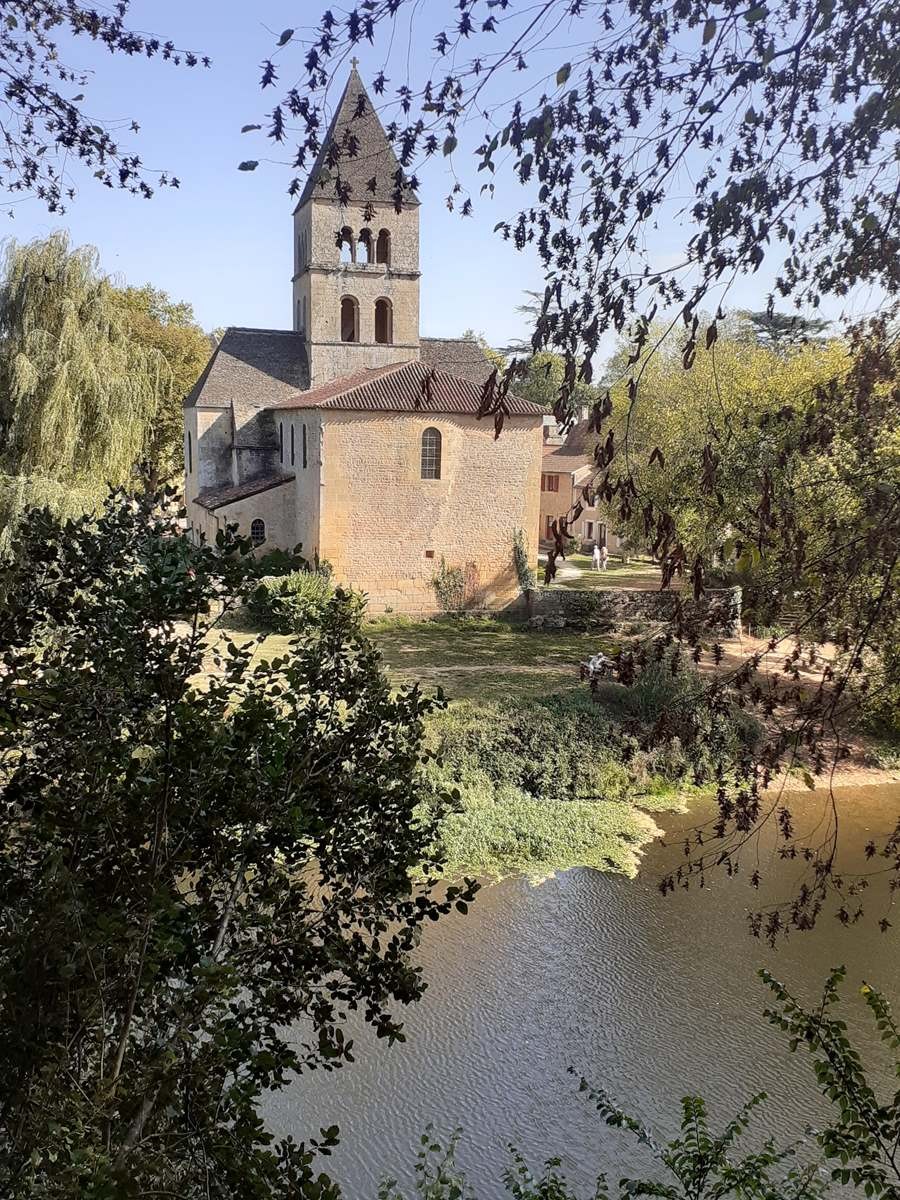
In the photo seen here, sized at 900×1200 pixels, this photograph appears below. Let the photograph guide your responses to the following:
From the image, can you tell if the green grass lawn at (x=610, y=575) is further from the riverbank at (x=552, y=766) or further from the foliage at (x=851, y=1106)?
the foliage at (x=851, y=1106)

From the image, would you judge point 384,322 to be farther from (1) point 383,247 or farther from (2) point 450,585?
(2) point 450,585

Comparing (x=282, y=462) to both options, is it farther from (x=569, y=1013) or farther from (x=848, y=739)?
(x=569, y=1013)

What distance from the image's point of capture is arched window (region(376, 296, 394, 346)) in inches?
1144

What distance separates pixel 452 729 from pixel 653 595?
1096 cm

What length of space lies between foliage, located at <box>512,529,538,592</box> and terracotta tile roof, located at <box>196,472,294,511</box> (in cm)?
637

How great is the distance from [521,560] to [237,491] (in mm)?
8388

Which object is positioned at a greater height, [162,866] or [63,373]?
[63,373]

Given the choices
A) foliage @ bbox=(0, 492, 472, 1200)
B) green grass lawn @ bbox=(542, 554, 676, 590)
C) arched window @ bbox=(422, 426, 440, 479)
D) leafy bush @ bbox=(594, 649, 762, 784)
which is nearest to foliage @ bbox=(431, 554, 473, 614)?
arched window @ bbox=(422, 426, 440, 479)

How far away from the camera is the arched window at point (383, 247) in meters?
28.9

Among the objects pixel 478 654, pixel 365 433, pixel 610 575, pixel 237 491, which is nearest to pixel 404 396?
pixel 365 433

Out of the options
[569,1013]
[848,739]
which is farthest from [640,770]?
[569,1013]

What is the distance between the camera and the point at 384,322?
96.2 feet

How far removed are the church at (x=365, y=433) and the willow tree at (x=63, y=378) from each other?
11.3ft

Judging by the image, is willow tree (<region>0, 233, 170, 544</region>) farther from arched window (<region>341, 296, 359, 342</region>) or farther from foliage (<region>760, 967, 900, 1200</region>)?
foliage (<region>760, 967, 900, 1200</region>)
